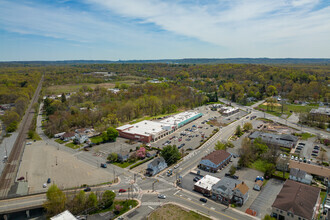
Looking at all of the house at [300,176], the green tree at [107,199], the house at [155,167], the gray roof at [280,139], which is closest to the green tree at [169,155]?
the house at [155,167]

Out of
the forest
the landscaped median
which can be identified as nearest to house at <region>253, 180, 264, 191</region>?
the landscaped median

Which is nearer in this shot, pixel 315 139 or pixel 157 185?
pixel 157 185

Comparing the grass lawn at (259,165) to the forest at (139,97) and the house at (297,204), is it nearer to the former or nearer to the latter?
the house at (297,204)

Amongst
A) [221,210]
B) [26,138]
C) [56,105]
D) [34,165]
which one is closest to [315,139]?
[221,210]

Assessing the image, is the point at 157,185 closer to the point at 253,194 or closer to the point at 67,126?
the point at 253,194

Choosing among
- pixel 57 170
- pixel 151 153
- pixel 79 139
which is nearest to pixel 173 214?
pixel 151 153

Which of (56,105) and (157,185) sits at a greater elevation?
(56,105)

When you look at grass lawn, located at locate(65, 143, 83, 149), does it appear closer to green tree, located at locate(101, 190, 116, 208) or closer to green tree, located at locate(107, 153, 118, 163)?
green tree, located at locate(107, 153, 118, 163)
